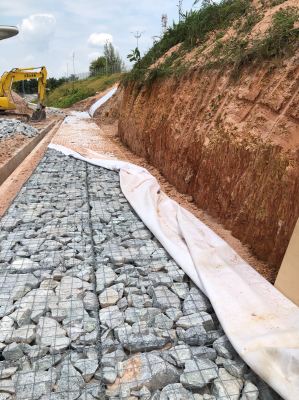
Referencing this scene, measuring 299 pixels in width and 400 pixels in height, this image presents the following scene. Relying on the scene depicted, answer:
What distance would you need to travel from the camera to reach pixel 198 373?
2449 mm

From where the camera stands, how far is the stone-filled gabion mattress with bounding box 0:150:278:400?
7.80 feet

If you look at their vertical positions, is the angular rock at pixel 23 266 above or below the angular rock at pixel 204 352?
below

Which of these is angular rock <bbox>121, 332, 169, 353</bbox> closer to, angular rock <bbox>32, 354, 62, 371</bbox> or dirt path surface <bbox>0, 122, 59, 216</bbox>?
angular rock <bbox>32, 354, 62, 371</bbox>

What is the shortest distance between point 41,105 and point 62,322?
1913 centimetres

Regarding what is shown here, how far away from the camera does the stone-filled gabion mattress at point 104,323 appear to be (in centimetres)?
238

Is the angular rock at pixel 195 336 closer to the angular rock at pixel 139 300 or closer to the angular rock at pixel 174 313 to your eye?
the angular rock at pixel 174 313

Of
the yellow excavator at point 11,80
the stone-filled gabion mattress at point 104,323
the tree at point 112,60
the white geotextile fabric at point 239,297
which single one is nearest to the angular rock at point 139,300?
the stone-filled gabion mattress at point 104,323

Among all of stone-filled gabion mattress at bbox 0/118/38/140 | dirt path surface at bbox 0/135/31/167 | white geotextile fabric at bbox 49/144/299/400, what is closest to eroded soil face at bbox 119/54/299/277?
white geotextile fabric at bbox 49/144/299/400

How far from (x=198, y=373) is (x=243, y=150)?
349 cm

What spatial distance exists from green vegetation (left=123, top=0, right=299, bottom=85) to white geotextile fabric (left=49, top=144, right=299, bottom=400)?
9.18 ft

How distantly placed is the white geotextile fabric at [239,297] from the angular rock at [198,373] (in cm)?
22

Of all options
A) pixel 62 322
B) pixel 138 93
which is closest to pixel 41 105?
pixel 138 93

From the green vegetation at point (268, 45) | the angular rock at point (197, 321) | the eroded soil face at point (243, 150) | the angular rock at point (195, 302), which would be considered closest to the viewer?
the angular rock at point (197, 321)

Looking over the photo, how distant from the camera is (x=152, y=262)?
13.1 ft
